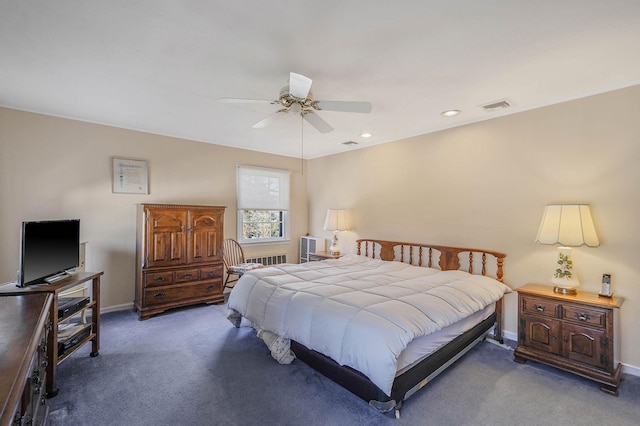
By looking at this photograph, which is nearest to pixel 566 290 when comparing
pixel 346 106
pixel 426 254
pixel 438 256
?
pixel 438 256

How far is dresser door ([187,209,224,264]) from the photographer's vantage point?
13.6ft

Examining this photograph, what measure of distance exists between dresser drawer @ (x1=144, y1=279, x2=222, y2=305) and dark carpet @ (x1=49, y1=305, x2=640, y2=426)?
798 millimetres

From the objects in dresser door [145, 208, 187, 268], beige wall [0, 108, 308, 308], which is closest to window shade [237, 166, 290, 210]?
beige wall [0, 108, 308, 308]

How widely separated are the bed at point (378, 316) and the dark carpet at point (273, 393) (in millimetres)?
160

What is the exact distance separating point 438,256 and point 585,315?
1.62 meters

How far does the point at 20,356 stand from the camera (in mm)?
1008

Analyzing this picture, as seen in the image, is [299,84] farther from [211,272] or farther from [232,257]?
[232,257]

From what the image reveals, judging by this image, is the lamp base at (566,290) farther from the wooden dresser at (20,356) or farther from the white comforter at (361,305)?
the wooden dresser at (20,356)

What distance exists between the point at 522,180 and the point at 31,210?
564 centimetres

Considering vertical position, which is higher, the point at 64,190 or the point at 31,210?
the point at 64,190

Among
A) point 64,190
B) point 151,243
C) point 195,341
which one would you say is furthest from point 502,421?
point 64,190

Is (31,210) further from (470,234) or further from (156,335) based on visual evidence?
(470,234)

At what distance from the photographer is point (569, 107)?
292 centimetres

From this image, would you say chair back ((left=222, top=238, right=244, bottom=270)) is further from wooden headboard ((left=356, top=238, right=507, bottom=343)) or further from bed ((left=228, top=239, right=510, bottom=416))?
wooden headboard ((left=356, top=238, right=507, bottom=343))
